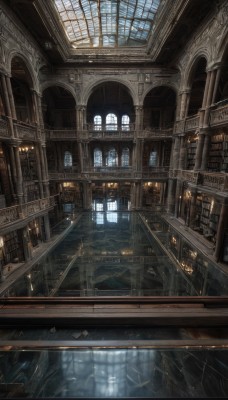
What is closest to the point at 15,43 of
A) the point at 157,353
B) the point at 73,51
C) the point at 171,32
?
the point at 73,51

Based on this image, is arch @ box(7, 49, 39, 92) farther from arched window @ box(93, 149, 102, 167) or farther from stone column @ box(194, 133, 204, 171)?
stone column @ box(194, 133, 204, 171)

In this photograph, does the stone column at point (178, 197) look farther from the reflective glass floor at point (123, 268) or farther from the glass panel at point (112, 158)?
the glass panel at point (112, 158)

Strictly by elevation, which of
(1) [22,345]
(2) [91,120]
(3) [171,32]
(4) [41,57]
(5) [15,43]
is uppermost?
(3) [171,32]

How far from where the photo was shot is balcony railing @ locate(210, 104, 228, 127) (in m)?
9.88

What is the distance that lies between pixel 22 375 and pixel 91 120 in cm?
2220

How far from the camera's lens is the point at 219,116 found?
10.5m

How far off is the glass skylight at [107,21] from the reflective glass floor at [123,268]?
651 inches

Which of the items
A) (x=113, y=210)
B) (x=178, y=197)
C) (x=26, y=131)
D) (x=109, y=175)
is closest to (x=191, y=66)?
(x=178, y=197)

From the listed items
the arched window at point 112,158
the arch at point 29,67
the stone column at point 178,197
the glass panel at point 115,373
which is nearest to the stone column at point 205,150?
the stone column at point 178,197

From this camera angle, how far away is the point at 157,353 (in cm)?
337

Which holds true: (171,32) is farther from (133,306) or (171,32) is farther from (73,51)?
(133,306)

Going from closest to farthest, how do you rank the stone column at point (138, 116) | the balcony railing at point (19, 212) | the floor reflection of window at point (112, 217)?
1. the balcony railing at point (19, 212)
2. the floor reflection of window at point (112, 217)
3. the stone column at point (138, 116)

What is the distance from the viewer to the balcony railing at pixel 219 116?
9.88 metres

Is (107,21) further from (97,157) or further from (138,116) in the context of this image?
(97,157)
